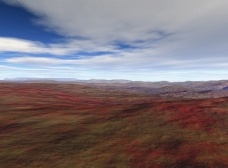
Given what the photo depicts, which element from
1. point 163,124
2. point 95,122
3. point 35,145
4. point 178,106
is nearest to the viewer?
point 35,145

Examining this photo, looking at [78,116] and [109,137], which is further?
[78,116]

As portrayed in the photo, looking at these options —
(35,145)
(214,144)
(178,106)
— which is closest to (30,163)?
(35,145)

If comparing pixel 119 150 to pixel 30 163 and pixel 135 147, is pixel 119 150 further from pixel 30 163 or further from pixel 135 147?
pixel 30 163

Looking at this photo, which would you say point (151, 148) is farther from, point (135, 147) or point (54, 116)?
point (54, 116)

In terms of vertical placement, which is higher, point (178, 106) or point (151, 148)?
point (178, 106)

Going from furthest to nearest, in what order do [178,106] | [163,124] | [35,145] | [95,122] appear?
[178,106]
[95,122]
[163,124]
[35,145]

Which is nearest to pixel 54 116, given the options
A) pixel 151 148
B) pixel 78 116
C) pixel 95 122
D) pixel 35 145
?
pixel 78 116
